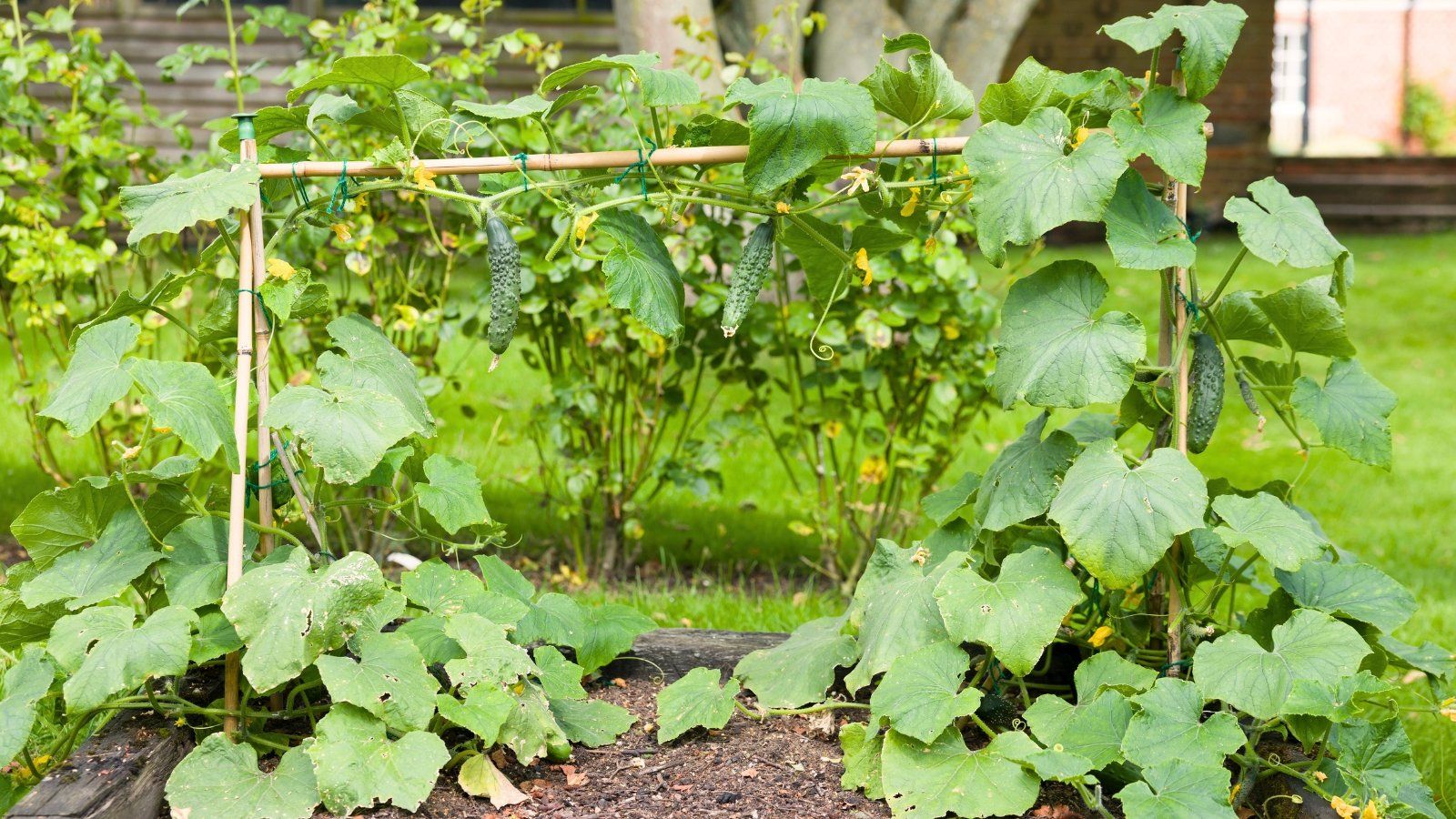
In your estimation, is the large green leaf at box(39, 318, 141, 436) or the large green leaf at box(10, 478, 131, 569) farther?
the large green leaf at box(10, 478, 131, 569)

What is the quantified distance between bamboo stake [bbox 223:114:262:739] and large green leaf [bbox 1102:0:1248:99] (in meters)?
1.38

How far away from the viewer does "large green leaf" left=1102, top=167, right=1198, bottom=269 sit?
1.84 metres

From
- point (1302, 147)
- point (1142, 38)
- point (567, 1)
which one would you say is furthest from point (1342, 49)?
point (1142, 38)

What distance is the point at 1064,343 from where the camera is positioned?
1.87 meters

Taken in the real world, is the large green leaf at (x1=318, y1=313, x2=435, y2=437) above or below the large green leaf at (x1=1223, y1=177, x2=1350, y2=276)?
below

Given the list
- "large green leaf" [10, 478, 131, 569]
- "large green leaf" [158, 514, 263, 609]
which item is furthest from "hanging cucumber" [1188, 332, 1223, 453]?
"large green leaf" [10, 478, 131, 569]

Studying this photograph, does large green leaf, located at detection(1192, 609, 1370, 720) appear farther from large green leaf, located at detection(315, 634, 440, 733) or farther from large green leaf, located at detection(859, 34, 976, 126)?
large green leaf, located at detection(315, 634, 440, 733)

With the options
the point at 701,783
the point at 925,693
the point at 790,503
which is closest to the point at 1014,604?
the point at 925,693

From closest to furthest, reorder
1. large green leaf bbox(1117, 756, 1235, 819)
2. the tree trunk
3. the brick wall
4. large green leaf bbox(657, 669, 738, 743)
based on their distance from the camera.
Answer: large green leaf bbox(1117, 756, 1235, 819)
large green leaf bbox(657, 669, 738, 743)
the tree trunk
the brick wall

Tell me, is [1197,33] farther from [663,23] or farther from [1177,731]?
[663,23]

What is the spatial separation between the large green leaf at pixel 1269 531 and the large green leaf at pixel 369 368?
4.11ft

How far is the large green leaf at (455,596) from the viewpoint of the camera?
218 cm

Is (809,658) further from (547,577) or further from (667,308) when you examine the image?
(547,577)

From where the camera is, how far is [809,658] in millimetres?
2281
